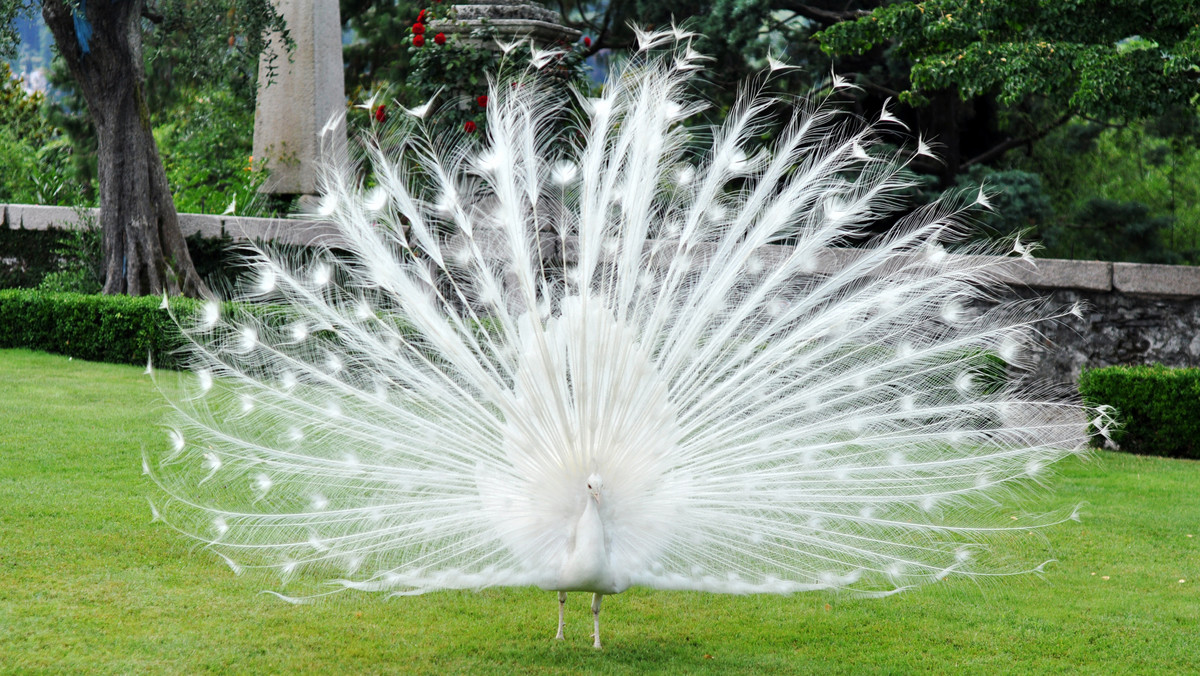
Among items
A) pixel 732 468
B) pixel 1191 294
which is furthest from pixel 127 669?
pixel 1191 294

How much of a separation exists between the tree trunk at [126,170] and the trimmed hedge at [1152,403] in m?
8.94

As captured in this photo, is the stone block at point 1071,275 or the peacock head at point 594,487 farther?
the stone block at point 1071,275

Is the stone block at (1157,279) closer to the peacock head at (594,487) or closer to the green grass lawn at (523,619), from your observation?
the green grass lawn at (523,619)

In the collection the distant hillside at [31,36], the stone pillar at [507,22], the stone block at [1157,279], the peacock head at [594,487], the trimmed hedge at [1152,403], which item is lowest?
the trimmed hedge at [1152,403]

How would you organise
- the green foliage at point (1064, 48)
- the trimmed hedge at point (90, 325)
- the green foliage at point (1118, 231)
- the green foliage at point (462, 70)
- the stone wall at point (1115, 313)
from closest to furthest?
the green foliage at point (1064, 48)
the stone wall at point (1115, 313)
the trimmed hedge at point (90, 325)
the green foliage at point (462, 70)
the green foliage at point (1118, 231)

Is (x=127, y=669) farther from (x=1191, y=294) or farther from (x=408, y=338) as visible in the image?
(x=1191, y=294)

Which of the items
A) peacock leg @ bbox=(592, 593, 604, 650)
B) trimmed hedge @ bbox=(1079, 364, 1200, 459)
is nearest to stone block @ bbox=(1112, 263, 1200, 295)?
trimmed hedge @ bbox=(1079, 364, 1200, 459)

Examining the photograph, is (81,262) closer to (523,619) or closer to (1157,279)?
(523,619)

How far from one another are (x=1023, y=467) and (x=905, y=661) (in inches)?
37.9

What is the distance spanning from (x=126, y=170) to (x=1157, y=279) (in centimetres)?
1039

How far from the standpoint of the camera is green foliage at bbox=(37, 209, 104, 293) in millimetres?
12766

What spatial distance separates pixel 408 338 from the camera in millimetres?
5031

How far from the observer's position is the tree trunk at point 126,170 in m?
12.1

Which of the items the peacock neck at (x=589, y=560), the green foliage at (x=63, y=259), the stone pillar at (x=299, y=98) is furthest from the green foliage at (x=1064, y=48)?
the stone pillar at (x=299, y=98)
